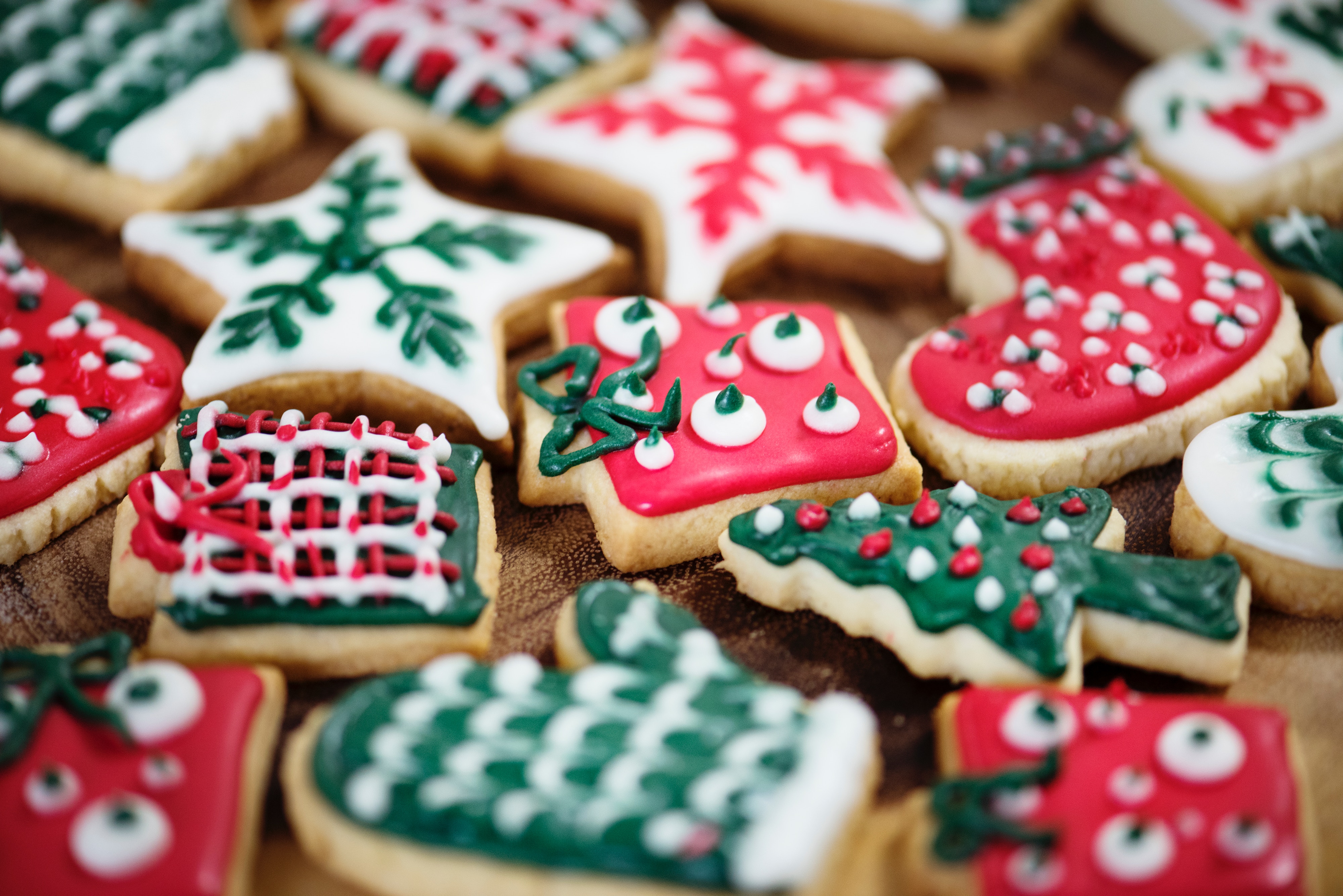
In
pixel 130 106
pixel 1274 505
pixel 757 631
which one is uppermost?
pixel 130 106

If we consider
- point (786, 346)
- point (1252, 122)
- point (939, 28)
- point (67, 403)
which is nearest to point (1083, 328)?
point (786, 346)

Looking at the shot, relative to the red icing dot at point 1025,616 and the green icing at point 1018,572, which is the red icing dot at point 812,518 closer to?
the green icing at point 1018,572

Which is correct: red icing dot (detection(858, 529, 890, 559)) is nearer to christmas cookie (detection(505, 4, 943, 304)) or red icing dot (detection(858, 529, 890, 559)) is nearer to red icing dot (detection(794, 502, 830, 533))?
red icing dot (detection(794, 502, 830, 533))

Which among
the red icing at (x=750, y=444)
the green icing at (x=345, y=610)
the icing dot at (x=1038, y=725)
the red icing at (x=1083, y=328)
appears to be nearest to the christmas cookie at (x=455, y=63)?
the red icing at (x=750, y=444)

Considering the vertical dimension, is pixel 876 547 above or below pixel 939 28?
below

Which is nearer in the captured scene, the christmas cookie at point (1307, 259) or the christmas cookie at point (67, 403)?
the christmas cookie at point (67, 403)

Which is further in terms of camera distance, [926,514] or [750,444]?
[750,444]

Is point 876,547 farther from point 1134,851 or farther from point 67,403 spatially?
point 67,403
